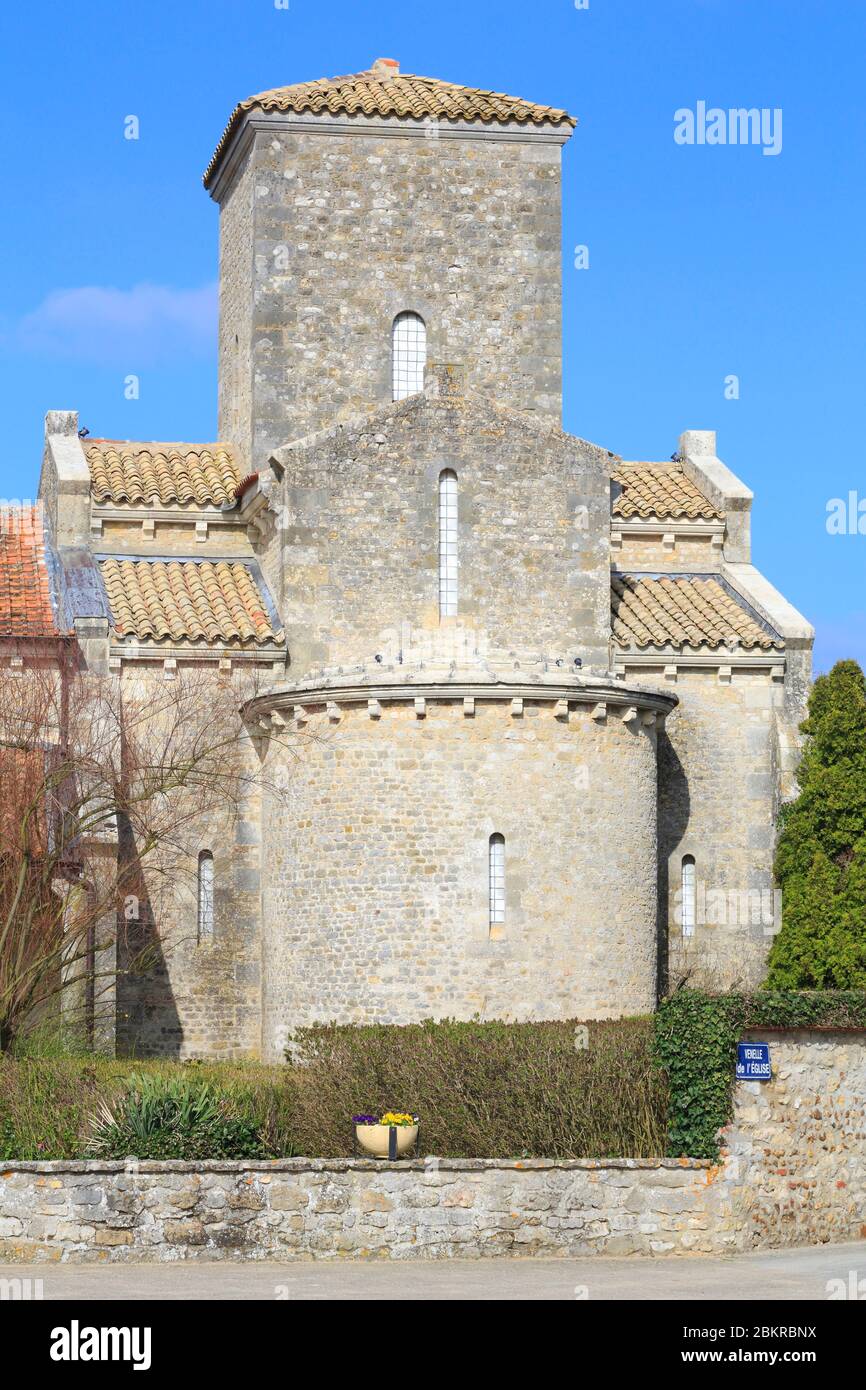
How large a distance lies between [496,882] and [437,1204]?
328 inches

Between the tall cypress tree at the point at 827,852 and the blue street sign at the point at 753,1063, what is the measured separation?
957 centimetres

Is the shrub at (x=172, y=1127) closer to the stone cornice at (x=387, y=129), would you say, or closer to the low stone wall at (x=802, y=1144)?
the low stone wall at (x=802, y=1144)

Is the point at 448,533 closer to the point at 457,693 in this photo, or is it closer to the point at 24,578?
the point at 457,693

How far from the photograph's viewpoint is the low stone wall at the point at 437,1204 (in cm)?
1994

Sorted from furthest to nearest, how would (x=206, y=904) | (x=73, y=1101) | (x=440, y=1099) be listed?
1. (x=206, y=904)
2. (x=440, y=1099)
3. (x=73, y=1101)

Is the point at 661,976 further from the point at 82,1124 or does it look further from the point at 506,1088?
the point at 82,1124

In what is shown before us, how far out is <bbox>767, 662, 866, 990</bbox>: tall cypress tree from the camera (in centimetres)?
3142

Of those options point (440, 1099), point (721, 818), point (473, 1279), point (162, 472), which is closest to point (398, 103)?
point (162, 472)

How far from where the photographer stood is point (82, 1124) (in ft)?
70.5

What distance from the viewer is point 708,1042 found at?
857 inches
